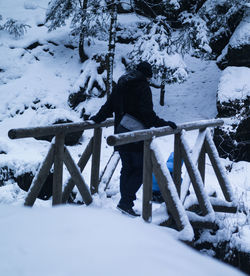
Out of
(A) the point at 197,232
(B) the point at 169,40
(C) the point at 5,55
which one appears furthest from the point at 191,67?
(A) the point at 197,232

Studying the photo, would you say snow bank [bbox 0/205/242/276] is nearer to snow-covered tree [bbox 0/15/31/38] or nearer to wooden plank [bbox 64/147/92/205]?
wooden plank [bbox 64/147/92/205]

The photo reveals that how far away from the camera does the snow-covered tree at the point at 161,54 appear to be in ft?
38.1

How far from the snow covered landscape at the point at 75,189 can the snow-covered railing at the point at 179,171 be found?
281mm

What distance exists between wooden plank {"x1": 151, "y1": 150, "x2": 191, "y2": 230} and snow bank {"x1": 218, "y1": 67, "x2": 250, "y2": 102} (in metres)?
7.77

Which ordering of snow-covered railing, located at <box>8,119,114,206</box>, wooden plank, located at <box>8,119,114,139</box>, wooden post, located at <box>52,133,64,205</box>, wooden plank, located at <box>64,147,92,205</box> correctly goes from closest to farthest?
wooden plank, located at <box>8,119,114,139</box>, snow-covered railing, located at <box>8,119,114,206</box>, wooden post, located at <box>52,133,64,205</box>, wooden plank, located at <box>64,147,92,205</box>

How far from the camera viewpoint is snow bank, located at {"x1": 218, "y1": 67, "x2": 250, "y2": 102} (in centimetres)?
1046

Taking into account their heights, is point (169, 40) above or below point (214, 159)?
above

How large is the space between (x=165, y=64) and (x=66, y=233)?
1055 cm

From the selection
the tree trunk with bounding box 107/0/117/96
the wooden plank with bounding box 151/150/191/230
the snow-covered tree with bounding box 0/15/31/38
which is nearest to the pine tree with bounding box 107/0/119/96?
the tree trunk with bounding box 107/0/117/96

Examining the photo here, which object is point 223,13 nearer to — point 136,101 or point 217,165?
point 217,165

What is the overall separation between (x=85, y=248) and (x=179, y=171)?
9.31 ft

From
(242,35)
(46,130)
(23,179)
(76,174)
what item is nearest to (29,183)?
(23,179)

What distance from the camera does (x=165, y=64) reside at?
1162 cm

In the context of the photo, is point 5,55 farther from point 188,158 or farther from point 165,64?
point 188,158
